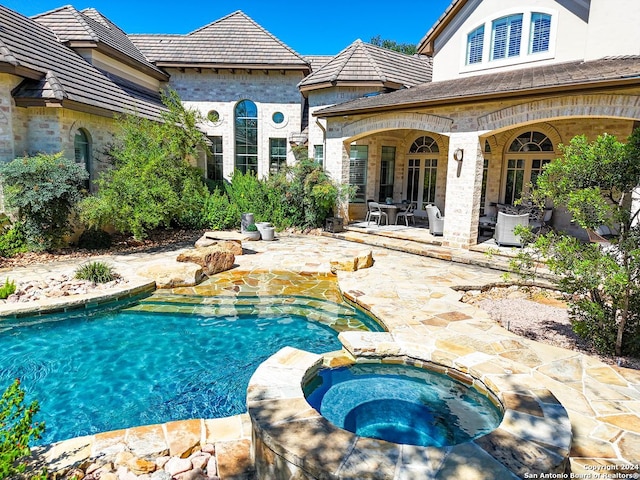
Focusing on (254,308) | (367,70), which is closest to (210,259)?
(254,308)

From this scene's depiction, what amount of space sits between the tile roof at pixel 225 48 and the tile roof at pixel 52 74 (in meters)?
4.29

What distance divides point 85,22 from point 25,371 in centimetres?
1477

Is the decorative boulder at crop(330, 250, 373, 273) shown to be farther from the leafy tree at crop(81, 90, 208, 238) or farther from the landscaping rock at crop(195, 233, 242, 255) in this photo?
the leafy tree at crop(81, 90, 208, 238)

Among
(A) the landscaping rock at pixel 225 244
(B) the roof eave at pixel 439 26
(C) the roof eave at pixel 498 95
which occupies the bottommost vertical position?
(A) the landscaping rock at pixel 225 244

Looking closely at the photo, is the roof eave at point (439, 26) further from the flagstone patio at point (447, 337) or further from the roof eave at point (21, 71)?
the roof eave at point (21, 71)

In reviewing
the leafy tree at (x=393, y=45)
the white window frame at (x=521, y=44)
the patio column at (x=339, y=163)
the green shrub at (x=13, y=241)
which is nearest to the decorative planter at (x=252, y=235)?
the patio column at (x=339, y=163)

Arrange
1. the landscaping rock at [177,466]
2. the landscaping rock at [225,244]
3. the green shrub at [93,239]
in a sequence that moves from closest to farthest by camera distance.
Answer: the landscaping rock at [177,466] < the landscaping rock at [225,244] < the green shrub at [93,239]

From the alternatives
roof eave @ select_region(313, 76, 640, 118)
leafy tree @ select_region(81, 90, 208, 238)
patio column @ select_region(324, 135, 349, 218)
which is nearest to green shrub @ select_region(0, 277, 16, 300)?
leafy tree @ select_region(81, 90, 208, 238)

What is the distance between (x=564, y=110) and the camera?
9234mm

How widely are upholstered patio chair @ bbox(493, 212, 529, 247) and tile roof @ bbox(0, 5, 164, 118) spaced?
468 inches

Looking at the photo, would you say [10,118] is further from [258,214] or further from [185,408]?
[185,408]

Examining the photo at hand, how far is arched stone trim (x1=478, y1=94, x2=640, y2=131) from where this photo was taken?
27.4 ft

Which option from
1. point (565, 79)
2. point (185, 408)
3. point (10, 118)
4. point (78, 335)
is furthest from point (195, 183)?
point (565, 79)

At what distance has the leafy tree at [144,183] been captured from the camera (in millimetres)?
10750
